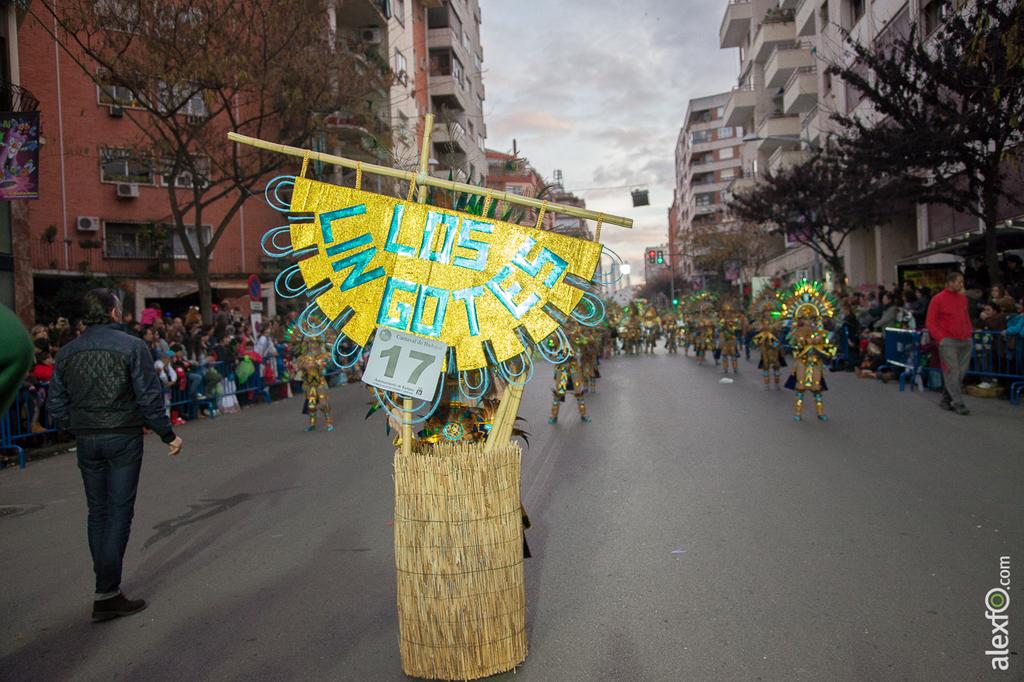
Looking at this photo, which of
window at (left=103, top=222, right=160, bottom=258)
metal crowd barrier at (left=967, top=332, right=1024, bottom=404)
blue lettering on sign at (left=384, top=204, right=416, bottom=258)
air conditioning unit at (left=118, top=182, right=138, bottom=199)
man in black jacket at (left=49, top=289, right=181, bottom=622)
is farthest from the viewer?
window at (left=103, top=222, right=160, bottom=258)

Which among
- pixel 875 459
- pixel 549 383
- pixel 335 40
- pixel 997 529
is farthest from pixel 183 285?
pixel 997 529

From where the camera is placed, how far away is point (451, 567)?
3396 mm

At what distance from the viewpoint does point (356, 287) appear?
12.3 feet

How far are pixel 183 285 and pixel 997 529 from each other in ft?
95.5

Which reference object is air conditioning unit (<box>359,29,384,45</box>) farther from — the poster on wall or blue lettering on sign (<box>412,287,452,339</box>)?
blue lettering on sign (<box>412,287,452,339</box>)

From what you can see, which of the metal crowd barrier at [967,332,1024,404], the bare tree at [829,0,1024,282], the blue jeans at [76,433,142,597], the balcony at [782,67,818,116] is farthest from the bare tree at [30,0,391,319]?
the balcony at [782,67,818,116]

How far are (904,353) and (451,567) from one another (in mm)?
14680

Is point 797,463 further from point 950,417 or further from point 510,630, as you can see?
point 510,630

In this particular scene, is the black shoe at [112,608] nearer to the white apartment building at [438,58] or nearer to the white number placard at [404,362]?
the white number placard at [404,362]

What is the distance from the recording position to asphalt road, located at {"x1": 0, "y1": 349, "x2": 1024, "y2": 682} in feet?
12.1

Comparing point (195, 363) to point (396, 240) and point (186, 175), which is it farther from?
point (396, 240)

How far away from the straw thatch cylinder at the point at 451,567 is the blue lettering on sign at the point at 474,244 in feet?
3.07

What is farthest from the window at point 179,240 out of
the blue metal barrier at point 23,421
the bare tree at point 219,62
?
the blue metal barrier at point 23,421

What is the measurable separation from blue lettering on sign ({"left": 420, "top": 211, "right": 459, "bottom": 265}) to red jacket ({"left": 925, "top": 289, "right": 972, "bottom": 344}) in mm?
9231
